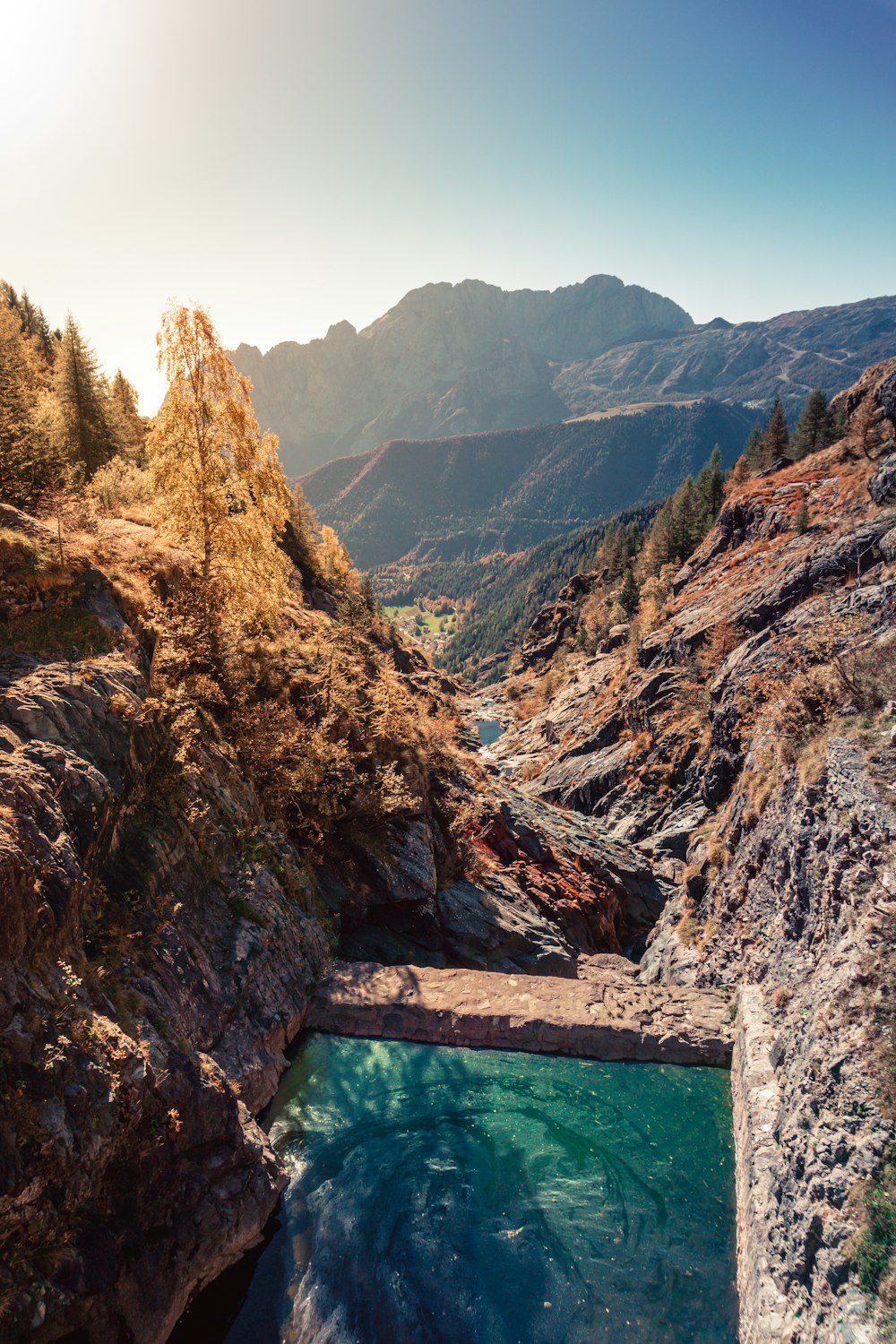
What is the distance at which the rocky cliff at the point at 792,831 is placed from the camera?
879cm

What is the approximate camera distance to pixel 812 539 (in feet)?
118

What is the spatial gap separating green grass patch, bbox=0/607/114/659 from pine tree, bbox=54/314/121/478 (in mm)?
22609

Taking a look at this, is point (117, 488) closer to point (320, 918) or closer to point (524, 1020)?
point (320, 918)

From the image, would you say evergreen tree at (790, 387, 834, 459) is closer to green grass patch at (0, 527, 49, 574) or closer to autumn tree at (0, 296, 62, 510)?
autumn tree at (0, 296, 62, 510)

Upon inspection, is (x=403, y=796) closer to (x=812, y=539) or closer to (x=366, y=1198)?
(x=366, y=1198)

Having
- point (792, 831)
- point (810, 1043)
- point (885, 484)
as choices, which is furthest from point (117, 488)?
point (885, 484)

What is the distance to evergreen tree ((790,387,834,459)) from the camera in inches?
2650

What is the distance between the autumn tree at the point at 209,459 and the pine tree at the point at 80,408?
50.3ft

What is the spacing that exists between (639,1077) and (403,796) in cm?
1022

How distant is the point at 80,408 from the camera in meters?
31.6

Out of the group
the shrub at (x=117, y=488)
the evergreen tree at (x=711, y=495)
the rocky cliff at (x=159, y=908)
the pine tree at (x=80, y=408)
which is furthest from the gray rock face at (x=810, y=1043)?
the evergreen tree at (x=711, y=495)

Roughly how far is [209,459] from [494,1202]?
19387mm

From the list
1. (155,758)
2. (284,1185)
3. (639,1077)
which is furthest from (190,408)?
(639,1077)

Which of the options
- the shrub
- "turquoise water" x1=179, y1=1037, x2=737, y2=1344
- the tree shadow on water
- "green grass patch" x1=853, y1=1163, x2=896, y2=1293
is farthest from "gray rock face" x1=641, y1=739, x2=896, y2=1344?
the shrub
